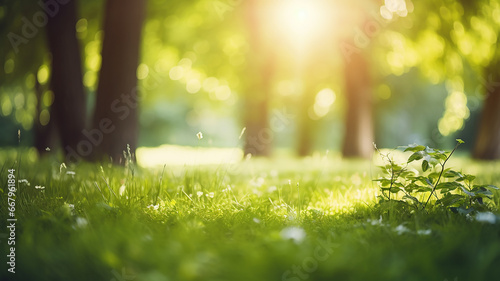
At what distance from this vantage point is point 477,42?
30.6ft

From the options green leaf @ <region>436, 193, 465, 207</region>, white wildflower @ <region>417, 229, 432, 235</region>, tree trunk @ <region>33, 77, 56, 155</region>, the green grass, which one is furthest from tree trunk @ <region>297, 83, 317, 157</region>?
white wildflower @ <region>417, 229, 432, 235</region>

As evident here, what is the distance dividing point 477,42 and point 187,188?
28.7ft

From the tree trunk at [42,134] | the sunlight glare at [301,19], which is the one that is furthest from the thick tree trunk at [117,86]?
the sunlight glare at [301,19]

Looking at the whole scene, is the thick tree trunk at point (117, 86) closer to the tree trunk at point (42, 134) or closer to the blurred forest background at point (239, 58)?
the blurred forest background at point (239, 58)

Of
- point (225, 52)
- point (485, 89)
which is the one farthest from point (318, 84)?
point (485, 89)

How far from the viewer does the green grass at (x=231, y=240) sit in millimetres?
1849

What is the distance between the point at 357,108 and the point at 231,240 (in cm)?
974

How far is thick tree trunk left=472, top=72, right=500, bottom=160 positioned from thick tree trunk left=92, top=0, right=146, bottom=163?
35.2 feet

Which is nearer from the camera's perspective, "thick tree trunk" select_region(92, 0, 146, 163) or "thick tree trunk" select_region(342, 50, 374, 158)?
"thick tree trunk" select_region(92, 0, 146, 163)

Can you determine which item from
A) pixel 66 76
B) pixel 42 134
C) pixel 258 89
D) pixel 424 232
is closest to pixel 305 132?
pixel 258 89

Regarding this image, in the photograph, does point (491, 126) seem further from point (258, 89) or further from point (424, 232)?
point (424, 232)

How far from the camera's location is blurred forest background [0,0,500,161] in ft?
19.7

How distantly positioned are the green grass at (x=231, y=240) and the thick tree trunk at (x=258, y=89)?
8705mm

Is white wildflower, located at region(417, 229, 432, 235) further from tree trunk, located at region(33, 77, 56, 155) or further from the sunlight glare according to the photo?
tree trunk, located at region(33, 77, 56, 155)
